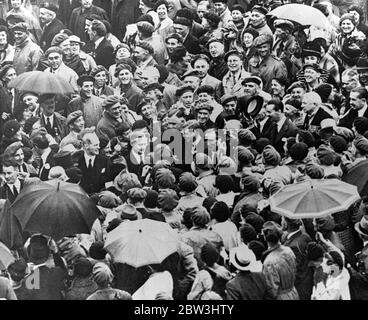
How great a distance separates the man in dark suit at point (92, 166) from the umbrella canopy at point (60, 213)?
0.08 metres

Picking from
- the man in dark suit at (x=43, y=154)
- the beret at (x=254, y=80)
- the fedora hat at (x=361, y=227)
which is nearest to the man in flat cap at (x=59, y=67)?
the man in dark suit at (x=43, y=154)

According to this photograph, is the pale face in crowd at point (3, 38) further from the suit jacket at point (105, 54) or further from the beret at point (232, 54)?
the beret at point (232, 54)

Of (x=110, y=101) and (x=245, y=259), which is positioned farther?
(x=110, y=101)

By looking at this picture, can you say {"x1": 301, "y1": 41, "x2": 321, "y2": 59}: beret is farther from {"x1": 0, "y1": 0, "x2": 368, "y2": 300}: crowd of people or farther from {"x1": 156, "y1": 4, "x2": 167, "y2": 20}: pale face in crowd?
{"x1": 156, "y1": 4, "x2": 167, "y2": 20}: pale face in crowd

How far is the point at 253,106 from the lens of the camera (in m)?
4.95

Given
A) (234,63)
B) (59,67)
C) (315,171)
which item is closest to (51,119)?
(59,67)

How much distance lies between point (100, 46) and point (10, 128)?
95cm

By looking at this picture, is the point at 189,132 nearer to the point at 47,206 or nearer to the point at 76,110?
the point at 76,110

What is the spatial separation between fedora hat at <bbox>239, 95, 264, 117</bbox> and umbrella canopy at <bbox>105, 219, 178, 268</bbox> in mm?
1059

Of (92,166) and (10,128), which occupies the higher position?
(10,128)

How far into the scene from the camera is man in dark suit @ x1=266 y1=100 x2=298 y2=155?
4891 millimetres

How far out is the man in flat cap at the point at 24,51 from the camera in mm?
5082

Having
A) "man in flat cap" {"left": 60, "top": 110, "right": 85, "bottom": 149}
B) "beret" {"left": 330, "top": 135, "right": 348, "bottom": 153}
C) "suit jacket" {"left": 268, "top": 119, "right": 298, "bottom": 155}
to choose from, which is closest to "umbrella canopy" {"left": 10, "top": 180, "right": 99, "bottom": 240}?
"man in flat cap" {"left": 60, "top": 110, "right": 85, "bottom": 149}

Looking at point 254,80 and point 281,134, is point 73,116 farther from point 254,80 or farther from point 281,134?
point 281,134
